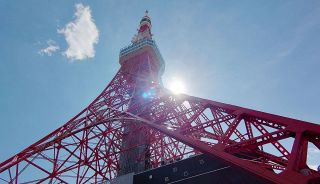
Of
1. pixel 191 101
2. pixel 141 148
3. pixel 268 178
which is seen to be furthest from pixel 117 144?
pixel 268 178

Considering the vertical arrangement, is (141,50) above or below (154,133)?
above

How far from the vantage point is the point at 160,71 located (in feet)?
110

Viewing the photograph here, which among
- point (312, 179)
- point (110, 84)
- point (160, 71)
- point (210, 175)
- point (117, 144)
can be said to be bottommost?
point (312, 179)

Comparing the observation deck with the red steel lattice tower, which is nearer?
the red steel lattice tower

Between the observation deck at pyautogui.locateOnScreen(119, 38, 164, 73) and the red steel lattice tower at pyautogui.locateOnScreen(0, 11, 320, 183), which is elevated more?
the observation deck at pyautogui.locateOnScreen(119, 38, 164, 73)

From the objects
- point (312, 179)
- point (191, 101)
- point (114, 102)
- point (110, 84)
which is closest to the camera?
point (312, 179)

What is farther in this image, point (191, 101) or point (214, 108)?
point (191, 101)

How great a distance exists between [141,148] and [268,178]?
55.0 ft

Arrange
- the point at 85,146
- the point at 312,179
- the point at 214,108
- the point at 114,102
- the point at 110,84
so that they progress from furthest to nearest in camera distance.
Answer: the point at 110,84 < the point at 114,102 < the point at 85,146 < the point at 214,108 < the point at 312,179

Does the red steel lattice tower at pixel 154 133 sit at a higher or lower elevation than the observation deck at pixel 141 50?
lower

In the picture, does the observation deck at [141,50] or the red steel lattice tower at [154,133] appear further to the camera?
the observation deck at [141,50]

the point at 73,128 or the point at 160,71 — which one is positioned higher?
the point at 160,71

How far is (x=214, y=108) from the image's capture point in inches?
538

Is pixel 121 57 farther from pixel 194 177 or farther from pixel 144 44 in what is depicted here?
pixel 194 177
